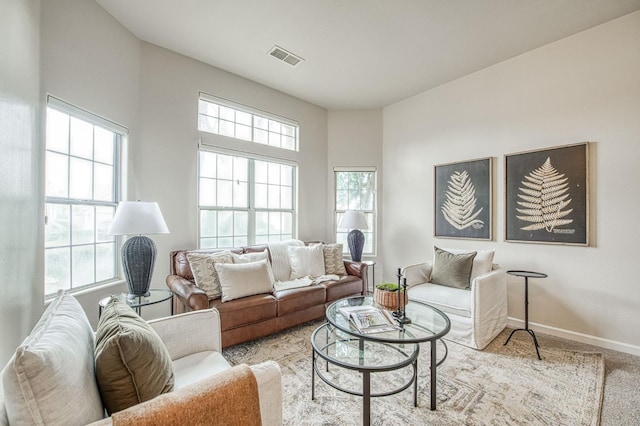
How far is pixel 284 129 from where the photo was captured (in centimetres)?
438

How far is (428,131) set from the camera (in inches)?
161

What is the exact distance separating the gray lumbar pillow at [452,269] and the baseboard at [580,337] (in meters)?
0.78

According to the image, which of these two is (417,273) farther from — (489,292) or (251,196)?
(251,196)

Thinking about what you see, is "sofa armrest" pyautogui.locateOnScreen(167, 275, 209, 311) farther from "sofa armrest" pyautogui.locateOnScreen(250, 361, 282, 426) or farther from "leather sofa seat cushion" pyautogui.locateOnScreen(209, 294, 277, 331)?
"sofa armrest" pyautogui.locateOnScreen(250, 361, 282, 426)

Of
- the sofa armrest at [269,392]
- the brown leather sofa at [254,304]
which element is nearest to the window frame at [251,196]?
the brown leather sofa at [254,304]

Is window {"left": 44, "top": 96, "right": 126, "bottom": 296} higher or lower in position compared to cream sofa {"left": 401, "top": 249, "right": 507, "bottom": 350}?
higher

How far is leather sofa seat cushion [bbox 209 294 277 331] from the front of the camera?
2.55 m

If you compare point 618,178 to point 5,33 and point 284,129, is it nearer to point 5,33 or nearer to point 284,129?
point 284,129

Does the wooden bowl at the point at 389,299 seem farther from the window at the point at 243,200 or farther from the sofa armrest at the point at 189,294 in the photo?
the window at the point at 243,200

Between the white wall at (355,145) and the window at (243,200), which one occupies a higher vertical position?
the white wall at (355,145)

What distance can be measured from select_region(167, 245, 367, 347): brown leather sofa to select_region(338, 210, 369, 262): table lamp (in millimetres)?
757

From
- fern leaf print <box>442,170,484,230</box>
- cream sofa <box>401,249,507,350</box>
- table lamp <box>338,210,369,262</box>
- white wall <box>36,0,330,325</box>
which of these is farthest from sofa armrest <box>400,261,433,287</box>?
white wall <box>36,0,330,325</box>

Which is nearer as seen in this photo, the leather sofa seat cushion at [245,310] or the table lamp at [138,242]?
the table lamp at [138,242]

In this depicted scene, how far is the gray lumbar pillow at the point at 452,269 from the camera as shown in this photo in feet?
10.1
